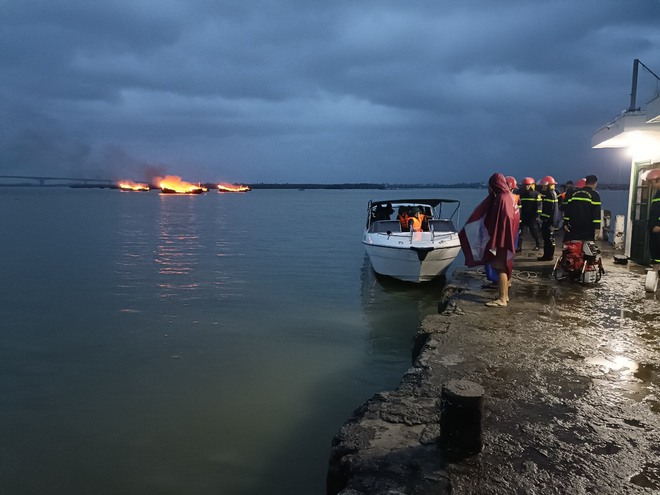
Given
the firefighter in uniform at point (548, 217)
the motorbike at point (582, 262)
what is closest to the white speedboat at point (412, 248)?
the firefighter in uniform at point (548, 217)

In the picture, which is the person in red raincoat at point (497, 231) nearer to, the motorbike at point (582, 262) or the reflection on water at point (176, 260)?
the motorbike at point (582, 262)

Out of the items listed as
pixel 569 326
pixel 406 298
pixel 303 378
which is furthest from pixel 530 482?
pixel 406 298

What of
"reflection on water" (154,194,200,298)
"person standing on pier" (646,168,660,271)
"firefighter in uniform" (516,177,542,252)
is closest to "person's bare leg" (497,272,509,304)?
"person standing on pier" (646,168,660,271)

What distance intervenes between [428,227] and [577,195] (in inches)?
227

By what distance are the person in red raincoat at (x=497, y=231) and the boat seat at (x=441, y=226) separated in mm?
7030

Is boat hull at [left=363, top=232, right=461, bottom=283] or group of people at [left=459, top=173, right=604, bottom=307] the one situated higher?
group of people at [left=459, top=173, right=604, bottom=307]

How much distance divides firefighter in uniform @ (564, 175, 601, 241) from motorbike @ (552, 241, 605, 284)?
0.20 m

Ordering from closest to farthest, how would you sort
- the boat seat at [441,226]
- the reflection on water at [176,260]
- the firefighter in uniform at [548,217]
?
the firefighter in uniform at [548,217], the boat seat at [441,226], the reflection on water at [176,260]

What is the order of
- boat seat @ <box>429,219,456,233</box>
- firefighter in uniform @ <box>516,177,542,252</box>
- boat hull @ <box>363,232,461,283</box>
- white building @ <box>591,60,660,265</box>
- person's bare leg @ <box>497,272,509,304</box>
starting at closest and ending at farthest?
person's bare leg @ <box>497,272,509,304</box> → white building @ <box>591,60,660,265</box> → firefighter in uniform @ <box>516,177,542,252</box> → boat hull @ <box>363,232,461,283</box> → boat seat @ <box>429,219,456,233</box>

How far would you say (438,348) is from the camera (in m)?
5.62

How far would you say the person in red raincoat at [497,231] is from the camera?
7.41m

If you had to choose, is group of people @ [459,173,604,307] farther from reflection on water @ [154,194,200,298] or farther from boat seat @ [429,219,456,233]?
reflection on water @ [154,194,200,298]

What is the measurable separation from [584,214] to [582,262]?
0.91 meters

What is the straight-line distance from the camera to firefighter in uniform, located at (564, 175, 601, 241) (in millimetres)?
9383
